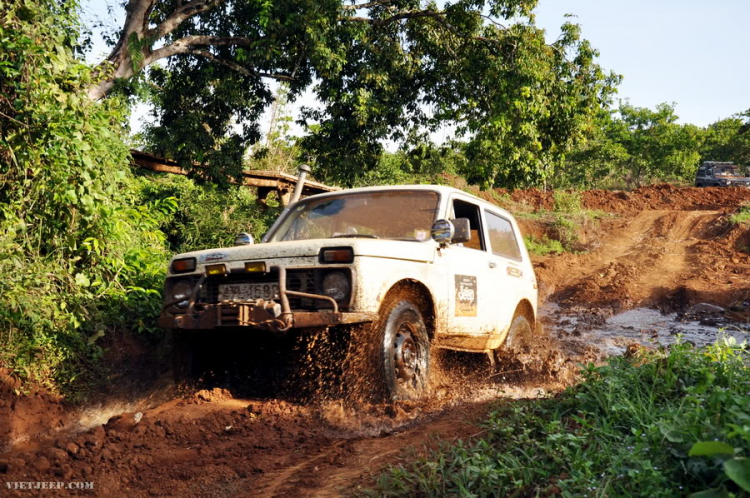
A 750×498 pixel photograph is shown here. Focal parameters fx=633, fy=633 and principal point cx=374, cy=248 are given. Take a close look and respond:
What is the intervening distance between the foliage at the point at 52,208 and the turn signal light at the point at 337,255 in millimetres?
2721

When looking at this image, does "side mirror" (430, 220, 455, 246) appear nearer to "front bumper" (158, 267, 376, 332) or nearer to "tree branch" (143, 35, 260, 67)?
"front bumper" (158, 267, 376, 332)

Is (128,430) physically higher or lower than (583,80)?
lower

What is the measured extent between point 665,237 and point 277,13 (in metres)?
15.4

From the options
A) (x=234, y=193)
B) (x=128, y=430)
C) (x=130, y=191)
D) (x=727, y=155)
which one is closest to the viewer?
(x=128, y=430)

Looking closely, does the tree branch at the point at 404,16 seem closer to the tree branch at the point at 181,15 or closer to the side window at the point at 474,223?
the tree branch at the point at 181,15

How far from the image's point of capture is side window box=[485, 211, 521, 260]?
6.57 metres

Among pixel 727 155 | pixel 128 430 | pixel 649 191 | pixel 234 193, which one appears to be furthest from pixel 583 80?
pixel 727 155

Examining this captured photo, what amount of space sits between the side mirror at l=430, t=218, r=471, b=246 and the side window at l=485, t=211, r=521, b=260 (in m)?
1.25

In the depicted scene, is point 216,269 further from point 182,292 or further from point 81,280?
point 81,280

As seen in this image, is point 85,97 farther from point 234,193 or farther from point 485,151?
point 485,151

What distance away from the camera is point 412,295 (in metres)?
5.03

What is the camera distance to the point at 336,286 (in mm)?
4480

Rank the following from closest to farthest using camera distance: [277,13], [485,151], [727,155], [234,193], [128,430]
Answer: [128,430] < [277,13] < [485,151] < [234,193] < [727,155]

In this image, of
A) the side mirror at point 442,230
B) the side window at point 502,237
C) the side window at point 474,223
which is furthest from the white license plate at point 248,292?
the side window at point 502,237
